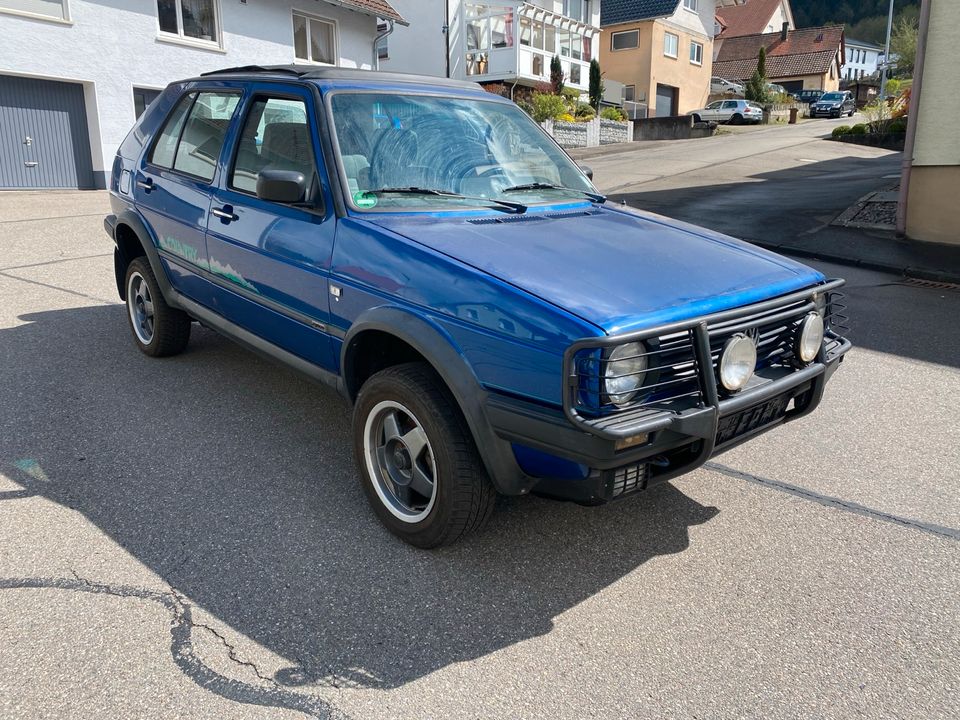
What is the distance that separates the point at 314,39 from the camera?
899 inches

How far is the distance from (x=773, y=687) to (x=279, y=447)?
2.70m

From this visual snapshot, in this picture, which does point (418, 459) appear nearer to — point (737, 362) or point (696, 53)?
point (737, 362)

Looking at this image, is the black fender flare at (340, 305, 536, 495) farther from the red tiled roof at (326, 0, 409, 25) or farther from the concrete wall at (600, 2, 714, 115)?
the concrete wall at (600, 2, 714, 115)

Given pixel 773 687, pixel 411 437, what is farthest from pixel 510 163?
pixel 773 687

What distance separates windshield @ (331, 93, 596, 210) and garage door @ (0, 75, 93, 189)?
1493 centimetres

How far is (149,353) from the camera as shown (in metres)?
5.64

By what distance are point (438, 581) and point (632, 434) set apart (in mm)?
1038

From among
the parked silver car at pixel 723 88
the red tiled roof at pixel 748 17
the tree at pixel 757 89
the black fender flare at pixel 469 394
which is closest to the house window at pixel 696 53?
the parked silver car at pixel 723 88

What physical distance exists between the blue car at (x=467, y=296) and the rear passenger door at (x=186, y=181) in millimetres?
23

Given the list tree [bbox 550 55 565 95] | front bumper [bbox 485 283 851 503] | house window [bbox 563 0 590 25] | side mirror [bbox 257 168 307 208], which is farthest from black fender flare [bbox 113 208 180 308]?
house window [bbox 563 0 590 25]

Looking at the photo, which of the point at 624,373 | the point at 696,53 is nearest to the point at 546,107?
the point at 696,53

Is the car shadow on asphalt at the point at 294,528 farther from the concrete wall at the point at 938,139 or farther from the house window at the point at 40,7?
the house window at the point at 40,7

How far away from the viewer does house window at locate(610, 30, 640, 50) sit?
45250 millimetres

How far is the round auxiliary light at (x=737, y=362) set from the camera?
2.89 meters
